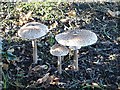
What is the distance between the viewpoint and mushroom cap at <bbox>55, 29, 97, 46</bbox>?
2617mm

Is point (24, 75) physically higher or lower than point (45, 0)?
lower

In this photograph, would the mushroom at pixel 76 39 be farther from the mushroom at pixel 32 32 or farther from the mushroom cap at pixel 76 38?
the mushroom at pixel 32 32

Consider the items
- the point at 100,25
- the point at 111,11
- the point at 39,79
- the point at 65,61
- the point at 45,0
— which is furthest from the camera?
the point at 45,0

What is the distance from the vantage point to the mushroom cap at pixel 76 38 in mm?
2617

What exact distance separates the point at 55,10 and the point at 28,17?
0.34 m

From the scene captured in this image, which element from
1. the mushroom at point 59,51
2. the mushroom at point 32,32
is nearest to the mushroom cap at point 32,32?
the mushroom at point 32,32

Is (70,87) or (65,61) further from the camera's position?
(65,61)

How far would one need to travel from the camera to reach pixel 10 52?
3154mm

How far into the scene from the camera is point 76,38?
8.67 feet

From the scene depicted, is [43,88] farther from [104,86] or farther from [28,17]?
[28,17]

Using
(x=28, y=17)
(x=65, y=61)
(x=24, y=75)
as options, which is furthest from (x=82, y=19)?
(x=24, y=75)

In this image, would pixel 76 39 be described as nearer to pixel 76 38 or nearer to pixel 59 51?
pixel 76 38

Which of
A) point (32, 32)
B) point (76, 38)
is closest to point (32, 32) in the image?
point (32, 32)

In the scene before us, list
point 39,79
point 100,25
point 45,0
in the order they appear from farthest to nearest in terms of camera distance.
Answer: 1. point 45,0
2. point 100,25
3. point 39,79
